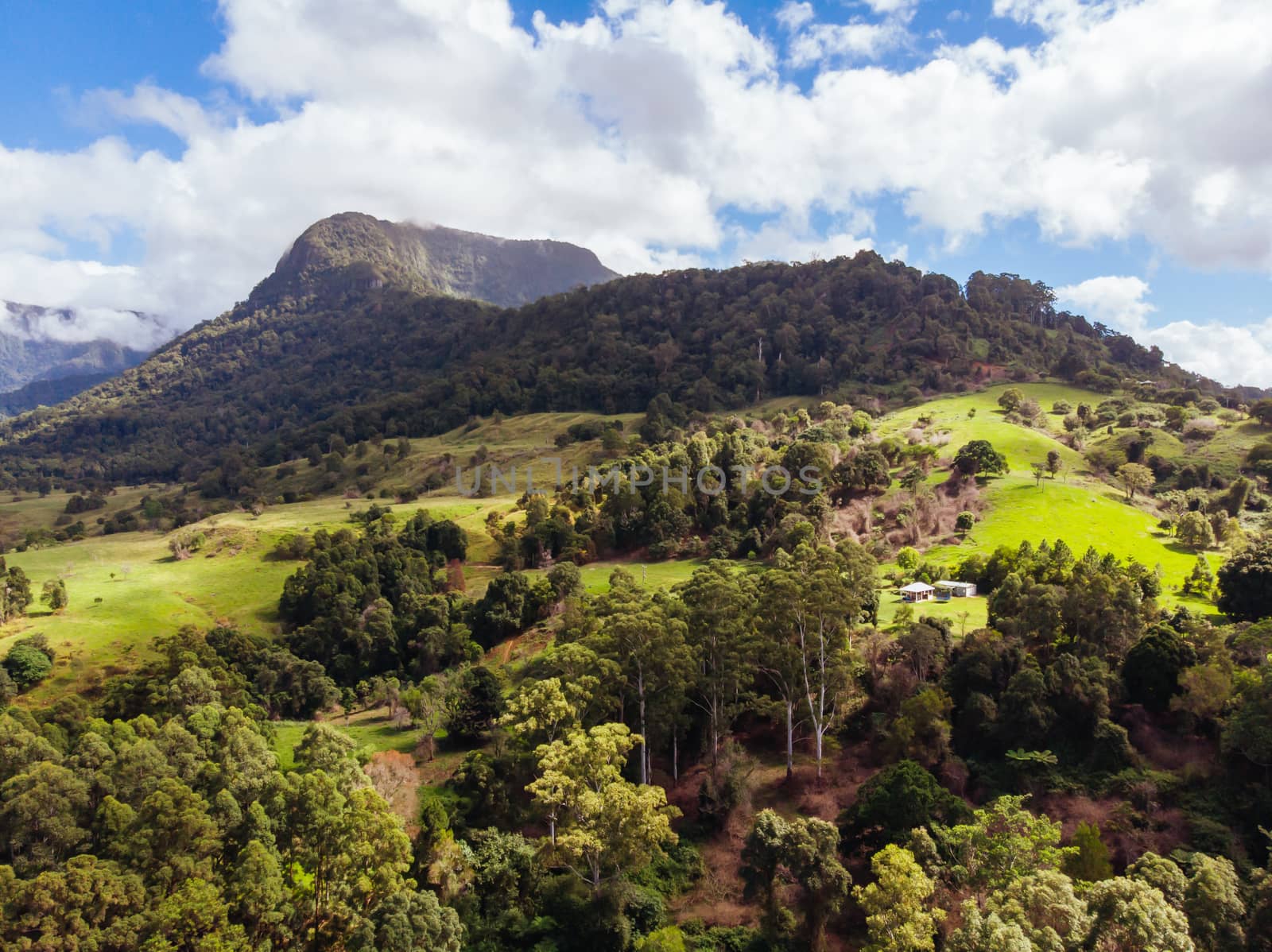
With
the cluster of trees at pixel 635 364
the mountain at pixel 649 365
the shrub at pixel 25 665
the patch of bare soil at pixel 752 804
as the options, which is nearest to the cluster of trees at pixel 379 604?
the shrub at pixel 25 665

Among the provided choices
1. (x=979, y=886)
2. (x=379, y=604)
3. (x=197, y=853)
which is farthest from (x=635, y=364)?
(x=979, y=886)

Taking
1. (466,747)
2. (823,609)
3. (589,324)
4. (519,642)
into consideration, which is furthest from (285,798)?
(589,324)

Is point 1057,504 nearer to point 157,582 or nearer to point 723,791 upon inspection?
point 723,791

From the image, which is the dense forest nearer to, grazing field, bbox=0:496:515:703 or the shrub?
the shrub

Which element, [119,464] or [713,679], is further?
[119,464]

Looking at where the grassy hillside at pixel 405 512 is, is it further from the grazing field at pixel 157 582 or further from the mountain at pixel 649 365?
the mountain at pixel 649 365

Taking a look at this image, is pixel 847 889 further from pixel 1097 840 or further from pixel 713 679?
pixel 713 679
